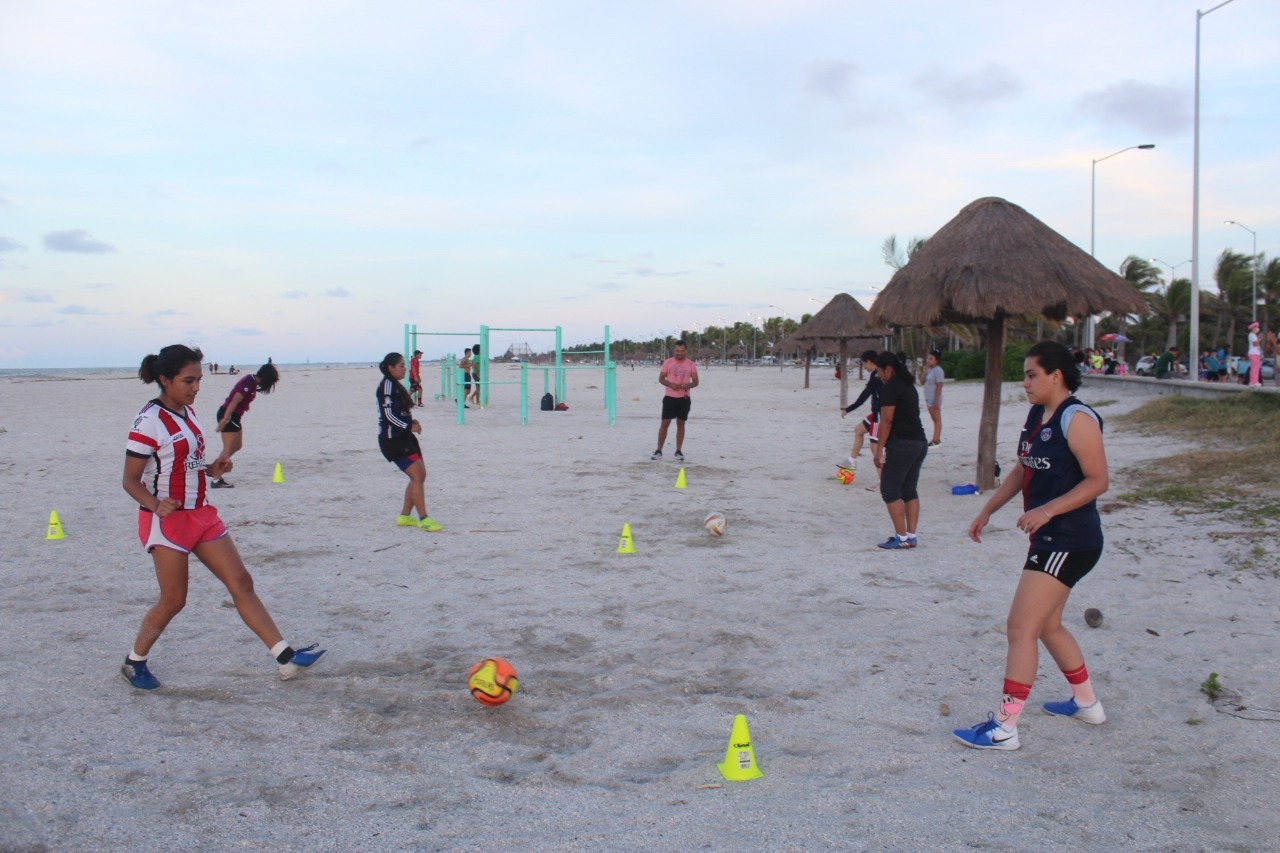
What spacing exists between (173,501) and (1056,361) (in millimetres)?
3686

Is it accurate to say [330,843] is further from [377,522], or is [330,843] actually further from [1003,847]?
[377,522]

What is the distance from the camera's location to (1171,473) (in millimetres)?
9977

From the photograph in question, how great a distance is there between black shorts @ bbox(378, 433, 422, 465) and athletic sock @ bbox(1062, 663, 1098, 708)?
5342 millimetres

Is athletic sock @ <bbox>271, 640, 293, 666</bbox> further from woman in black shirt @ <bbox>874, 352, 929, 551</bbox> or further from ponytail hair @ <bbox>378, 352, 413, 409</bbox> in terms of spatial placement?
woman in black shirt @ <bbox>874, 352, 929, 551</bbox>

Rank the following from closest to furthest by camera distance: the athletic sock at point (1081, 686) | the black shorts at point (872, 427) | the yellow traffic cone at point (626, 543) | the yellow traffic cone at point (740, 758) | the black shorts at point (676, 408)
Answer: the yellow traffic cone at point (740, 758)
the athletic sock at point (1081, 686)
the yellow traffic cone at point (626, 543)
the black shorts at point (872, 427)
the black shorts at point (676, 408)

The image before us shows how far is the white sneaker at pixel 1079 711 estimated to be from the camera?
374cm

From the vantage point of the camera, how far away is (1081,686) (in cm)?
372

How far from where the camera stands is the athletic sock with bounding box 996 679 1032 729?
3.46m

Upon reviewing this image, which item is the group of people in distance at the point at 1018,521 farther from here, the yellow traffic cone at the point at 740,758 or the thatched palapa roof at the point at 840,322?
the thatched palapa roof at the point at 840,322

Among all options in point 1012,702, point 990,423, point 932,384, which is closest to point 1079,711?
point 1012,702

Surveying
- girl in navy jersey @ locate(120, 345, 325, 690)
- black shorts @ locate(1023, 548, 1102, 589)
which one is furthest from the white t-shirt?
girl in navy jersey @ locate(120, 345, 325, 690)

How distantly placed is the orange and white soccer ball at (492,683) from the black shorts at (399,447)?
3.90 metres

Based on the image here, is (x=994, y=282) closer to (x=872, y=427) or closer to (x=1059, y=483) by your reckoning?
(x=872, y=427)

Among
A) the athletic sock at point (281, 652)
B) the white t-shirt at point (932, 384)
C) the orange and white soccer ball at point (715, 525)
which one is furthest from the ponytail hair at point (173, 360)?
the white t-shirt at point (932, 384)
